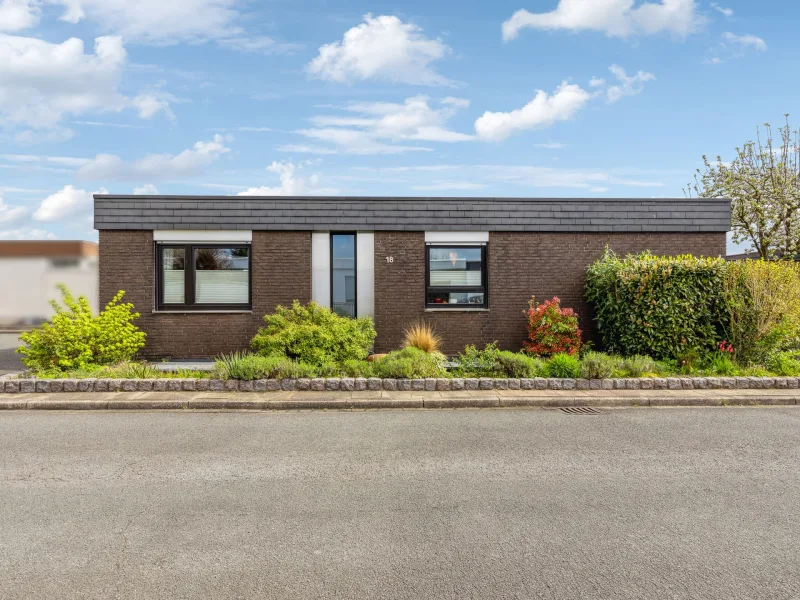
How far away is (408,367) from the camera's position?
29.7 ft

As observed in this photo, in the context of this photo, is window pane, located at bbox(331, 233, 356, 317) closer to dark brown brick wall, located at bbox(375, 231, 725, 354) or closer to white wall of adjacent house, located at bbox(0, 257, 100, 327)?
dark brown brick wall, located at bbox(375, 231, 725, 354)

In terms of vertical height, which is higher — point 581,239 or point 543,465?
point 581,239

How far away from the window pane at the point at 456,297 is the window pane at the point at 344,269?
5.75 feet

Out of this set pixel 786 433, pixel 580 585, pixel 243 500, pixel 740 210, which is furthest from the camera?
pixel 740 210

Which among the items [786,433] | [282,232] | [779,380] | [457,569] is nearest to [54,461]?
[457,569]

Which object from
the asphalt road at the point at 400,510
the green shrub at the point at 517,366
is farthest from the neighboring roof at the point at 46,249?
the green shrub at the point at 517,366

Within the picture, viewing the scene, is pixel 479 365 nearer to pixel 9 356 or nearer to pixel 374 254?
pixel 374 254

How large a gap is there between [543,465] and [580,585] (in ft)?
7.26

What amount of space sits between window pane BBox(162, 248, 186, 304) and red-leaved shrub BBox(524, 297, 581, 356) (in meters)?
7.44

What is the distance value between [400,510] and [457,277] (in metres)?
8.52

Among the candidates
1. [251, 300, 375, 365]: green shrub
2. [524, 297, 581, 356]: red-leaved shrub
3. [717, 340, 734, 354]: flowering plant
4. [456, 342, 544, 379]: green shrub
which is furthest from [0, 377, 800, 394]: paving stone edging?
[524, 297, 581, 356]: red-leaved shrub

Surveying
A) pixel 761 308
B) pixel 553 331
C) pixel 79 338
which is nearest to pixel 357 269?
pixel 553 331

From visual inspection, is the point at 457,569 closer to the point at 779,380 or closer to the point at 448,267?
the point at 779,380

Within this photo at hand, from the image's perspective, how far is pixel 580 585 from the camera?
321cm
